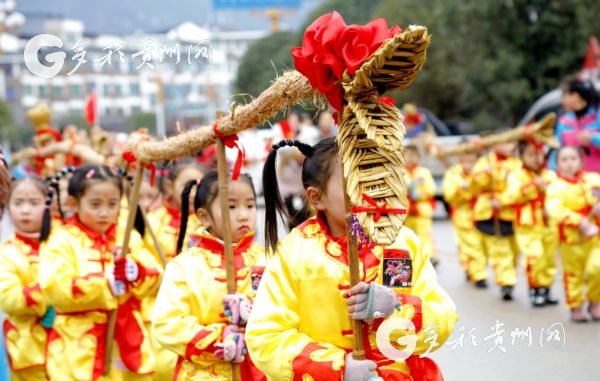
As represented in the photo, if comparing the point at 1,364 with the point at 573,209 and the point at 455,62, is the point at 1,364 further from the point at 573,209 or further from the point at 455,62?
the point at 455,62

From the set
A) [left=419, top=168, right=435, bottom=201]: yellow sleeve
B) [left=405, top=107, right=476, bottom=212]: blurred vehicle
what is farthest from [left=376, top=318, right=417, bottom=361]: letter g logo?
[left=405, top=107, right=476, bottom=212]: blurred vehicle

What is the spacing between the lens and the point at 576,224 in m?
6.58

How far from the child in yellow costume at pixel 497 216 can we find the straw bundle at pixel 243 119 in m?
4.83

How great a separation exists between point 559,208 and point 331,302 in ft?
14.9

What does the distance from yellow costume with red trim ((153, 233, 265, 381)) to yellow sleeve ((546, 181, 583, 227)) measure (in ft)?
12.3

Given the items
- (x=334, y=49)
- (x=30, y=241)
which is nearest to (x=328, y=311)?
(x=334, y=49)

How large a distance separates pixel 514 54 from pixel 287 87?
1865cm

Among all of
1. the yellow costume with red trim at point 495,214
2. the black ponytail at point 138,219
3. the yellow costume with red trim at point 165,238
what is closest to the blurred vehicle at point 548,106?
the yellow costume with red trim at point 495,214

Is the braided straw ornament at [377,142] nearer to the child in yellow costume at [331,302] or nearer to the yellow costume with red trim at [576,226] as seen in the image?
the child in yellow costume at [331,302]

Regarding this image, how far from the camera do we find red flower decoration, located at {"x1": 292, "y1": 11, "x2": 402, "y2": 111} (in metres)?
2.23

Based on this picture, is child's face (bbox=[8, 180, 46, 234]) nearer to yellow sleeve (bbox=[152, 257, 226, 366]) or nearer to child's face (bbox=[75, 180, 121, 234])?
child's face (bbox=[75, 180, 121, 234])

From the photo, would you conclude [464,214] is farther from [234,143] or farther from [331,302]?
[331,302]

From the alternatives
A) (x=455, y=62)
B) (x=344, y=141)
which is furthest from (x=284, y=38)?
(x=344, y=141)

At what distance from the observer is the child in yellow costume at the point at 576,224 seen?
6.59 metres
